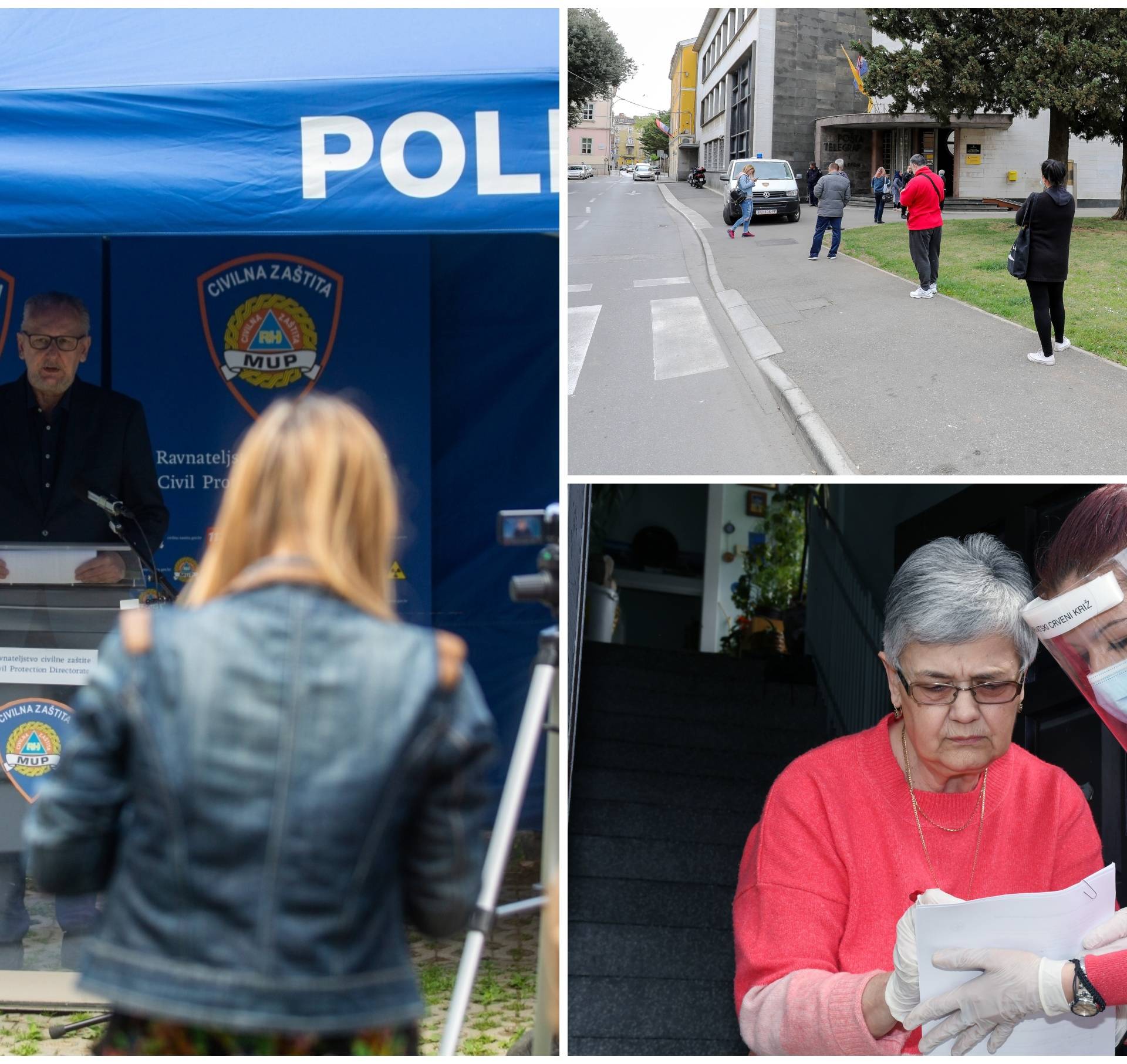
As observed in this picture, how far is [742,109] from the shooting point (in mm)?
12016

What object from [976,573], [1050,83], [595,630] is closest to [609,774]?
[595,630]

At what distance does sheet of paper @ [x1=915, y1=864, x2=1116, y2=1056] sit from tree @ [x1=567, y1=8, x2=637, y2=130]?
288 cm

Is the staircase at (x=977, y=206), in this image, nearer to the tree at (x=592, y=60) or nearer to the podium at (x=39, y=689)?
the tree at (x=592, y=60)

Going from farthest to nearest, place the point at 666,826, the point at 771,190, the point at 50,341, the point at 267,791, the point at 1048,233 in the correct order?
1. the point at 771,190
2. the point at 1048,233
3. the point at 666,826
4. the point at 50,341
5. the point at 267,791

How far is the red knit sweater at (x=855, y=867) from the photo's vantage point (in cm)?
202

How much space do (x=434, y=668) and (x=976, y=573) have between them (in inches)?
47.2

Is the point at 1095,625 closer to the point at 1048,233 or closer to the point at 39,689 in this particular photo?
the point at 39,689

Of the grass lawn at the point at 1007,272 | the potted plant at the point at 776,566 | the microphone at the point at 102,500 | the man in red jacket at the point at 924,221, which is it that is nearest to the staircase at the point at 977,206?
the grass lawn at the point at 1007,272

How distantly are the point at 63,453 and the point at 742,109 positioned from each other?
10276 millimetres

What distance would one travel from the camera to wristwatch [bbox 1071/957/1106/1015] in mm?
1961

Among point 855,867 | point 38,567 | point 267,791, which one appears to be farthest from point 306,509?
point 38,567

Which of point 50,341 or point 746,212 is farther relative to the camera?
Answer: point 746,212

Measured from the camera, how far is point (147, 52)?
9.44 ft

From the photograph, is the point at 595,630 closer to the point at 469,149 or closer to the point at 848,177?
the point at 469,149
